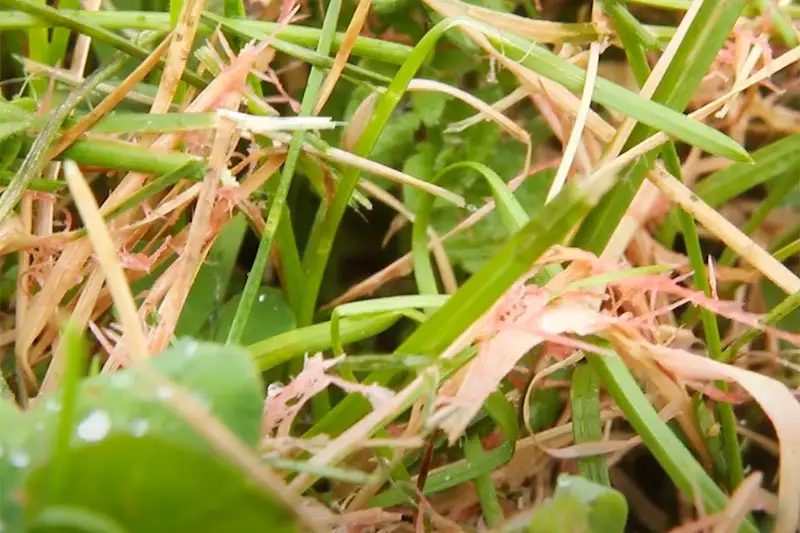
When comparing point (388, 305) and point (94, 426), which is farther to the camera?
point (388, 305)

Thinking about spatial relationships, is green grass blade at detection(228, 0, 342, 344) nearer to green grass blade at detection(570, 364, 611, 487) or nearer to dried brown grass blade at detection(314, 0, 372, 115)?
dried brown grass blade at detection(314, 0, 372, 115)

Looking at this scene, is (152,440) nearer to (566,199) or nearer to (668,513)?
(566,199)

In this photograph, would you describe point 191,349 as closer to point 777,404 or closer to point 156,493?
point 156,493

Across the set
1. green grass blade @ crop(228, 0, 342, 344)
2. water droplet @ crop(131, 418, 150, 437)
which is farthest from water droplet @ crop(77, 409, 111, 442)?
green grass blade @ crop(228, 0, 342, 344)

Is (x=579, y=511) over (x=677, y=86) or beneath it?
beneath

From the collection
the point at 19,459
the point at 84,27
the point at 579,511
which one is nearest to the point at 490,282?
the point at 579,511
